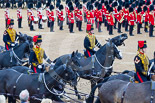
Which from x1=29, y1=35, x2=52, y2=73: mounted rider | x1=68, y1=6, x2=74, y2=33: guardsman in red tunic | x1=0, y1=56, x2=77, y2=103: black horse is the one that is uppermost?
x1=68, y1=6, x2=74, y2=33: guardsman in red tunic

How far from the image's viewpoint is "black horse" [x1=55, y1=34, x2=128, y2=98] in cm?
1025

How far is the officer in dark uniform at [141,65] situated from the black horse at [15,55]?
3260 millimetres

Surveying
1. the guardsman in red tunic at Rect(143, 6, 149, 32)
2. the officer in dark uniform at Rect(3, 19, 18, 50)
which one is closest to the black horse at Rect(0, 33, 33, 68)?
the officer in dark uniform at Rect(3, 19, 18, 50)

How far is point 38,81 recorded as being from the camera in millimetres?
8320

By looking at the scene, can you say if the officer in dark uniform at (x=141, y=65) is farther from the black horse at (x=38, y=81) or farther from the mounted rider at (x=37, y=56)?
the mounted rider at (x=37, y=56)

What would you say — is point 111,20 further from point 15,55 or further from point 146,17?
point 15,55

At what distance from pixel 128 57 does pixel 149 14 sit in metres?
5.55

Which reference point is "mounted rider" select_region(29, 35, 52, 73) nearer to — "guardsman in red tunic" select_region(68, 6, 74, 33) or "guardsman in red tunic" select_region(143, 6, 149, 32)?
"guardsman in red tunic" select_region(68, 6, 74, 33)

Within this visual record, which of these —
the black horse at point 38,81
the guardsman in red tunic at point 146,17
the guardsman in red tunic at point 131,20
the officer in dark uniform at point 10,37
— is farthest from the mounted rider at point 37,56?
the guardsman in red tunic at point 146,17

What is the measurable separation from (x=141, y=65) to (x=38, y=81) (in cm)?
205

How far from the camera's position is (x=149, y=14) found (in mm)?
20172

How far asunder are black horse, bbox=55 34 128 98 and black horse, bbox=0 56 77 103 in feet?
5.59

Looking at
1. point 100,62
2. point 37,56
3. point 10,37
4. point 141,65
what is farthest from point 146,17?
point 141,65

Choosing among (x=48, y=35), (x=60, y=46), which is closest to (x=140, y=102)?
(x=60, y=46)
